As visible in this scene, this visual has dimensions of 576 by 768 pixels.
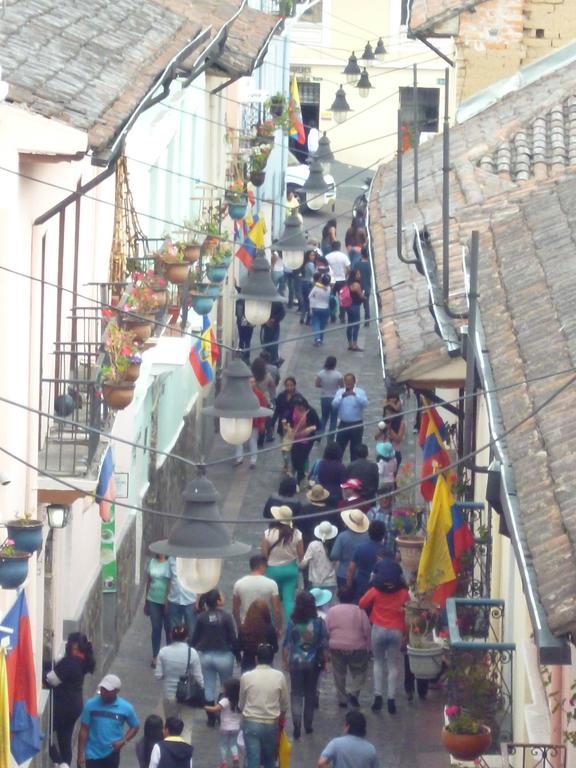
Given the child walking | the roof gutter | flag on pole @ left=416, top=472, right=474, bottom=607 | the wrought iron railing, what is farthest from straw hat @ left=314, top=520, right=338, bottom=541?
the roof gutter

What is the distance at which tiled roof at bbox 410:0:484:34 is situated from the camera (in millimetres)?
23141

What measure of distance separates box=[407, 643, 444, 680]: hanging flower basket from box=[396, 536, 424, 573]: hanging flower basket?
1.11m

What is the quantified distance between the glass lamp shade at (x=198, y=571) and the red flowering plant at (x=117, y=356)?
2777 mm

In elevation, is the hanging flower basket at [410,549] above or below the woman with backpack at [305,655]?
above

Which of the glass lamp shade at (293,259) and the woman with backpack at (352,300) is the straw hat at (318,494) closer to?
the glass lamp shade at (293,259)

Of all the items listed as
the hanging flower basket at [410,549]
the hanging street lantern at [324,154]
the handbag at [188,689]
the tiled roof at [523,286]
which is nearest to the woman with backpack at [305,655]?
the handbag at [188,689]

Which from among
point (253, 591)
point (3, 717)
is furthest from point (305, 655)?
point (3, 717)

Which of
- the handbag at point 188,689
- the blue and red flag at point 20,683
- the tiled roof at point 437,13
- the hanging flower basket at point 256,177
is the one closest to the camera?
the blue and red flag at point 20,683

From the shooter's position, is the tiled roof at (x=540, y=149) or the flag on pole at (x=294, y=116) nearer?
the tiled roof at (x=540, y=149)

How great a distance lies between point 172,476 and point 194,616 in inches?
229

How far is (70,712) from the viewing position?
51.3 feet

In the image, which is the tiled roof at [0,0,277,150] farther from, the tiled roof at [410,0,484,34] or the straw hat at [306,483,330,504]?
the straw hat at [306,483,330,504]

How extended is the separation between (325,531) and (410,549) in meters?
→ 1.55

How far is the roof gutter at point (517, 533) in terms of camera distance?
25.0ft
